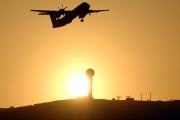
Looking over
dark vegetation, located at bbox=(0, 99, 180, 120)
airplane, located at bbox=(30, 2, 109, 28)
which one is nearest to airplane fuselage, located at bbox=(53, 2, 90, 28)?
airplane, located at bbox=(30, 2, 109, 28)

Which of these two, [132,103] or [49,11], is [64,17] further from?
[132,103]

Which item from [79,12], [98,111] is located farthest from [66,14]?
[98,111]

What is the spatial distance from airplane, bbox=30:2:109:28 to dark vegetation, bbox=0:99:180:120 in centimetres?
1679

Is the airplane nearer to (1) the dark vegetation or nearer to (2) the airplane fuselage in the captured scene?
(2) the airplane fuselage

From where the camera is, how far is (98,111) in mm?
102312

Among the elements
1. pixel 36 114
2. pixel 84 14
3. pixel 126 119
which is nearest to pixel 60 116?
pixel 36 114

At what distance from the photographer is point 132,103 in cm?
10531

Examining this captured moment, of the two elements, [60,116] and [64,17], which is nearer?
[60,116]

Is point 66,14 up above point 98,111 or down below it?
above

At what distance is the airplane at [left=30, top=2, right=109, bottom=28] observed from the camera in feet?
346

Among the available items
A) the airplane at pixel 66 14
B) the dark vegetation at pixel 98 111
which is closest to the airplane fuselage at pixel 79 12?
the airplane at pixel 66 14

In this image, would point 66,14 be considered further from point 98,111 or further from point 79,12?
point 98,111

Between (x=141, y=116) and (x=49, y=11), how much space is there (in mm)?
35334

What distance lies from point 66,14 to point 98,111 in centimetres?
2365
